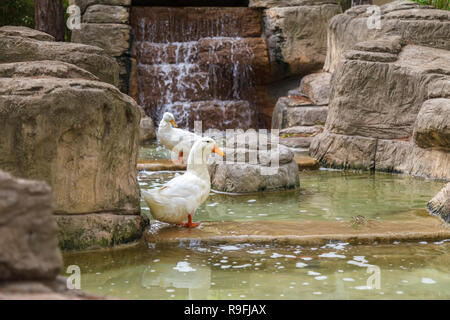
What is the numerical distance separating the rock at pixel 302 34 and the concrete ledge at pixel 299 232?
9.39 metres

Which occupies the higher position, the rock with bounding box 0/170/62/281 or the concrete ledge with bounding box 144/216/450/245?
the rock with bounding box 0/170/62/281

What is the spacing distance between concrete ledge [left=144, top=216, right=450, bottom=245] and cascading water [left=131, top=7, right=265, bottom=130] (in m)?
8.97

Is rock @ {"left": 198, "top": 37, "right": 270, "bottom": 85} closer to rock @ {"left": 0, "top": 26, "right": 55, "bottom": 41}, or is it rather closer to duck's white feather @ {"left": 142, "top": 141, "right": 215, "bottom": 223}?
rock @ {"left": 0, "top": 26, "right": 55, "bottom": 41}

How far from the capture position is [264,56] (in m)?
14.6

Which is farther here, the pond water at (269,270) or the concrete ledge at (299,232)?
the concrete ledge at (299,232)

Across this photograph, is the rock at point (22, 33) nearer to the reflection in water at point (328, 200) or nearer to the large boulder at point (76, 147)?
the reflection in water at point (328, 200)

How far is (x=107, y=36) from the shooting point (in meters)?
13.6

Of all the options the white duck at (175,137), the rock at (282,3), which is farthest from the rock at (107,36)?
the white duck at (175,137)

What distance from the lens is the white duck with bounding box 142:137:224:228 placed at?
4.77 m

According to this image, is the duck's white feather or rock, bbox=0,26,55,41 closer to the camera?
the duck's white feather

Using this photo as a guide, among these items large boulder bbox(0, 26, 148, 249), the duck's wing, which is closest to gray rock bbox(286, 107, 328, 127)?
the duck's wing

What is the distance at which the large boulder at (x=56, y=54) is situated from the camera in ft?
22.0
